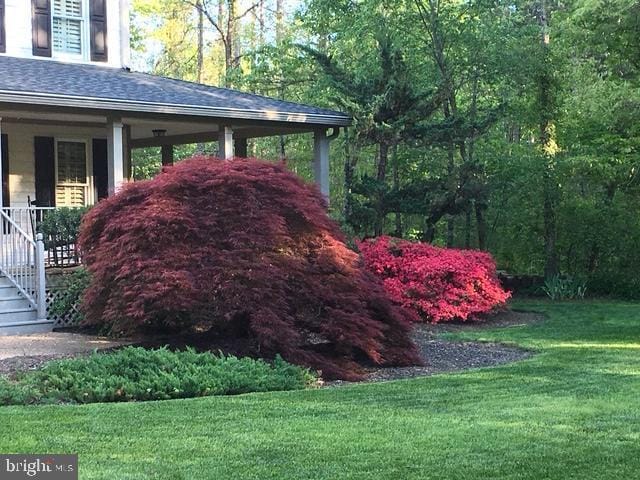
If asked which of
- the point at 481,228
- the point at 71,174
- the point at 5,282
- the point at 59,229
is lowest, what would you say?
the point at 5,282

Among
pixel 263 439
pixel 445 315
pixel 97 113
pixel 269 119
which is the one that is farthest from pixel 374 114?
pixel 263 439

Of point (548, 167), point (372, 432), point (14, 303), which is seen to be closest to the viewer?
point (372, 432)

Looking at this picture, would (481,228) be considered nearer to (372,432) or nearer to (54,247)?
(54,247)

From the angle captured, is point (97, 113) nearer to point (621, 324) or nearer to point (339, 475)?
point (621, 324)

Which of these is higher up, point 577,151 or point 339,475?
point 577,151

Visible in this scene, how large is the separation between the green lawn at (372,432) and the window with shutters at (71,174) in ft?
33.2

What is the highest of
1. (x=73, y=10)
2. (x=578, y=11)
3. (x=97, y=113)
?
(x=73, y=10)

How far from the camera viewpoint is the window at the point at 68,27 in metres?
16.0

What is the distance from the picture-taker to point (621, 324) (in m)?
13.5

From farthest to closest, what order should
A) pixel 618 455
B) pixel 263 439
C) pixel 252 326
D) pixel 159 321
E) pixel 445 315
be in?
pixel 445 315, pixel 159 321, pixel 252 326, pixel 263 439, pixel 618 455

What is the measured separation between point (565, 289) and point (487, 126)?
3.93m

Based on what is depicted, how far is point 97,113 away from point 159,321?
15.3ft

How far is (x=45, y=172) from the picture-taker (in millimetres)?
15945

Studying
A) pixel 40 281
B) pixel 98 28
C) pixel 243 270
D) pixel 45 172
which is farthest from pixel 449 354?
pixel 98 28
